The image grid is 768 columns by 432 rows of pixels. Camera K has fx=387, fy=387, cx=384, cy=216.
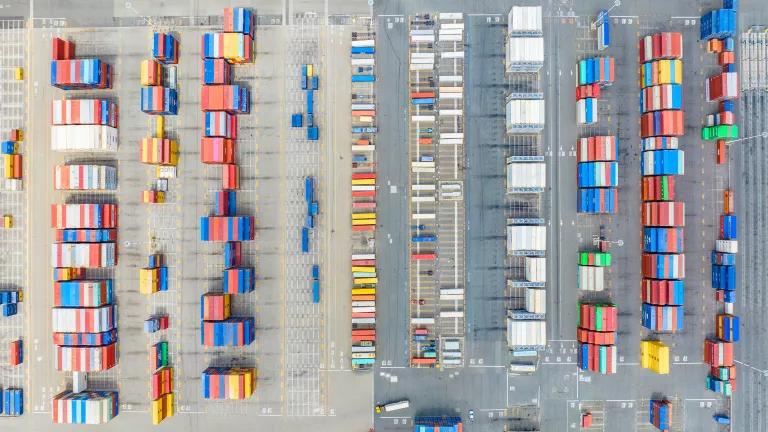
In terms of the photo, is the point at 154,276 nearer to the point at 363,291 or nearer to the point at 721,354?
the point at 363,291

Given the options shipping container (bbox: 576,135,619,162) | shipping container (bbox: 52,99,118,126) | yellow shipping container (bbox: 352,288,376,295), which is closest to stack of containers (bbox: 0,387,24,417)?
shipping container (bbox: 52,99,118,126)

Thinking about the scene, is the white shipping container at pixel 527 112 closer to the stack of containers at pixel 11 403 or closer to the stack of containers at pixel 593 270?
the stack of containers at pixel 593 270

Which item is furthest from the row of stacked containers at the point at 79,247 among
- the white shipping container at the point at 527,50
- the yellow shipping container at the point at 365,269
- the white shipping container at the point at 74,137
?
the white shipping container at the point at 527,50

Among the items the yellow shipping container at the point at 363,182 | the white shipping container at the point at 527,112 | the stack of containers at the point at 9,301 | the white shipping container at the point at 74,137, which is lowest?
the stack of containers at the point at 9,301

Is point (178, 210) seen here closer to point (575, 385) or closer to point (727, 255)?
point (575, 385)

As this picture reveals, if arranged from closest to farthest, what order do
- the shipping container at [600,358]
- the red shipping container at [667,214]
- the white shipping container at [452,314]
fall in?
the red shipping container at [667,214]
the shipping container at [600,358]
the white shipping container at [452,314]

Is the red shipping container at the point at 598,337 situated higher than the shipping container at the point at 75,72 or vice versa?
the shipping container at the point at 75,72
